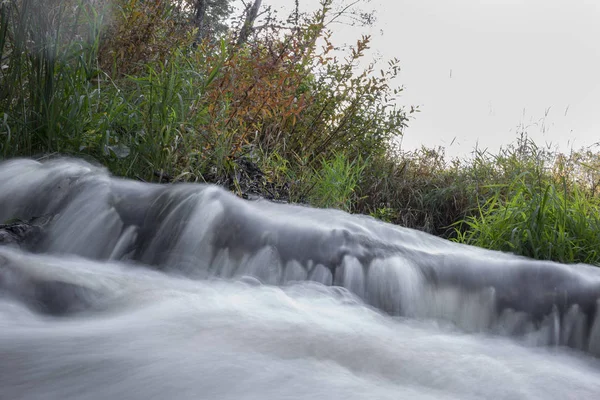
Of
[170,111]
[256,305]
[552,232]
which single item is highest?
[170,111]

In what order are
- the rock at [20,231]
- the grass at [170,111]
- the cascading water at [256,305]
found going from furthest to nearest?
the grass at [170,111], the rock at [20,231], the cascading water at [256,305]

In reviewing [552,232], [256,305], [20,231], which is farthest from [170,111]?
[552,232]

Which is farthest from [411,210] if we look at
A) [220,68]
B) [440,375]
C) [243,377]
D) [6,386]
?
[6,386]

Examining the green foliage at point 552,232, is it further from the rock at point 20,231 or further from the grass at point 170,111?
the rock at point 20,231

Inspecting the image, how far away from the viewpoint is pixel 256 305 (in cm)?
199

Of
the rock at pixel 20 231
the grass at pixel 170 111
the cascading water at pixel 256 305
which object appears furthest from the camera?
the grass at pixel 170 111

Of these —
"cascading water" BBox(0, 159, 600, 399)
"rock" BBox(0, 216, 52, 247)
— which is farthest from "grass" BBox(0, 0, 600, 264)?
"rock" BBox(0, 216, 52, 247)

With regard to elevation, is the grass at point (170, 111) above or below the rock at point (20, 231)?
above

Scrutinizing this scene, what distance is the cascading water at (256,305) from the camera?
1.39 metres

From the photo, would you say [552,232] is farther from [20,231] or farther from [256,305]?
[20,231]

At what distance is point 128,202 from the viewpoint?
8.32ft

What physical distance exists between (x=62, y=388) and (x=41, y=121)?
199 cm

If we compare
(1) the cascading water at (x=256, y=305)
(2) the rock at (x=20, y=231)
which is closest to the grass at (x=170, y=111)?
(1) the cascading water at (x=256, y=305)

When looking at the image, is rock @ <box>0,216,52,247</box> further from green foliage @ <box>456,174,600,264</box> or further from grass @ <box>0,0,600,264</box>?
green foliage @ <box>456,174,600,264</box>
